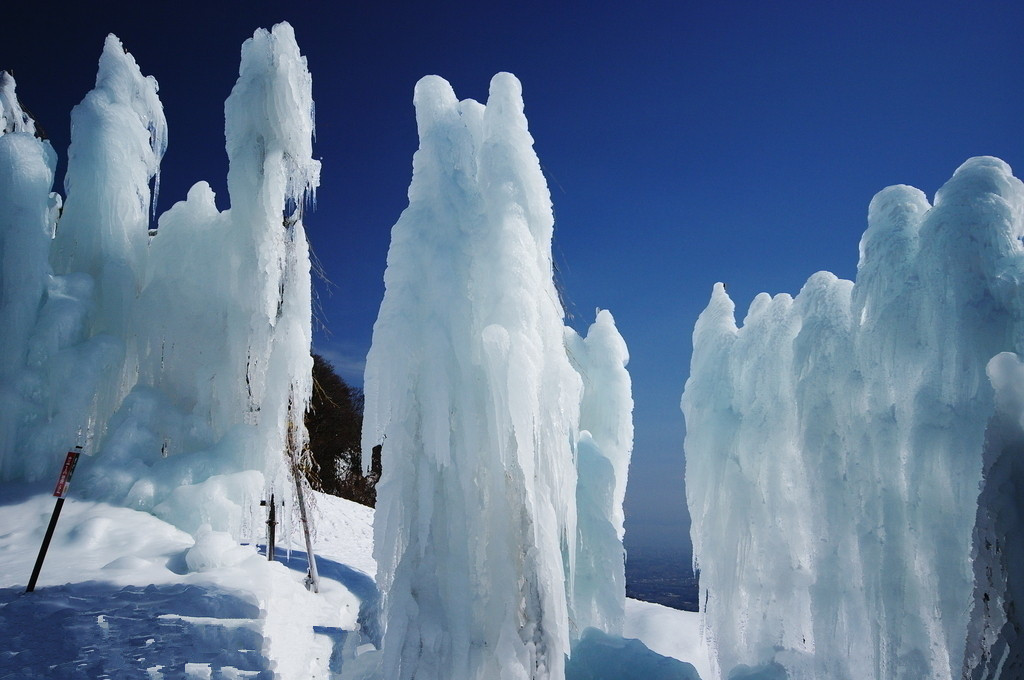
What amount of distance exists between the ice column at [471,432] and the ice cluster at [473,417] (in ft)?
0.04

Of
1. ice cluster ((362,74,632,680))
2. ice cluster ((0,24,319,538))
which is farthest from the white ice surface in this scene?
ice cluster ((362,74,632,680))

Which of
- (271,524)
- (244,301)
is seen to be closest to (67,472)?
(271,524)

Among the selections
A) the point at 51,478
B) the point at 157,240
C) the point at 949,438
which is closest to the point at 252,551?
the point at 51,478

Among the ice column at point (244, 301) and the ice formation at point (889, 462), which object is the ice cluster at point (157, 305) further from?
the ice formation at point (889, 462)

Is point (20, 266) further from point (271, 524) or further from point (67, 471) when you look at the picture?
point (271, 524)

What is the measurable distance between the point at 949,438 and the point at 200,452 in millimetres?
9646

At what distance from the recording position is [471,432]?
4965 mm

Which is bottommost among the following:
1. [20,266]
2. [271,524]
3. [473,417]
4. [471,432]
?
[271,524]

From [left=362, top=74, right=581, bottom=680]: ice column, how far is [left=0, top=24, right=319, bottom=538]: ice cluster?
5.21m

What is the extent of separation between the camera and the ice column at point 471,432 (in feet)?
15.7

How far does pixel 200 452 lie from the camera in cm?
927

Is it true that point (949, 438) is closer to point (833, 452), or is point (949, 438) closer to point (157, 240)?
point (833, 452)

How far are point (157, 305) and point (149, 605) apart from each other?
5.55 metres

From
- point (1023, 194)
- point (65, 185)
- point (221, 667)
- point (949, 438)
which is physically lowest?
point (221, 667)
